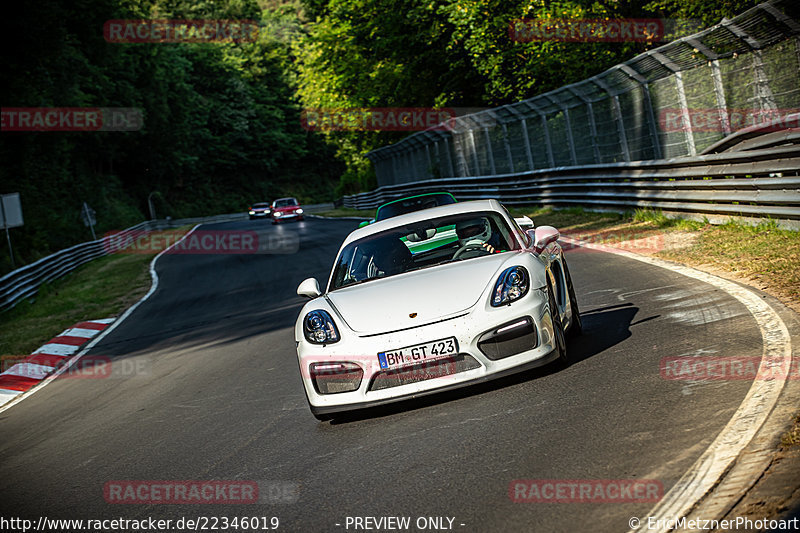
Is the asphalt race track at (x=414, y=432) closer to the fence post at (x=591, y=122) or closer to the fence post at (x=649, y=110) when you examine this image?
the fence post at (x=649, y=110)

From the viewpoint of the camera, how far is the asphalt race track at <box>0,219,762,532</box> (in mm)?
4102

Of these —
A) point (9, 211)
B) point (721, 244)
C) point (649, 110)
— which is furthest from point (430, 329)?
point (9, 211)

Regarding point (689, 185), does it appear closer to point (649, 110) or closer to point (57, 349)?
point (649, 110)

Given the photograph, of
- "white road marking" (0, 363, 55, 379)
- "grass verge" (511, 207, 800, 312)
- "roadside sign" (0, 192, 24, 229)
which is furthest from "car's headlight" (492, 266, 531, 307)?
"roadside sign" (0, 192, 24, 229)

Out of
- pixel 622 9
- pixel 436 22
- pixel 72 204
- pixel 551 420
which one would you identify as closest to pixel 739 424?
pixel 551 420

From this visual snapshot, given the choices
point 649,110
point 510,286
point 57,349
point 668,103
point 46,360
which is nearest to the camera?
point 510,286

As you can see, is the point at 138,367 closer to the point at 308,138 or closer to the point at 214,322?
the point at 214,322

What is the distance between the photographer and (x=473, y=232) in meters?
6.96

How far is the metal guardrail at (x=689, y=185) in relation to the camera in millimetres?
10672

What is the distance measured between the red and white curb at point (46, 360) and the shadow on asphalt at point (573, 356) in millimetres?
5644

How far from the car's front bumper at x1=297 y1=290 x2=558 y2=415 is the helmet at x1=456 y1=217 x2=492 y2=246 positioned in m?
1.33

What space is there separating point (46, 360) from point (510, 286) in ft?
29.3

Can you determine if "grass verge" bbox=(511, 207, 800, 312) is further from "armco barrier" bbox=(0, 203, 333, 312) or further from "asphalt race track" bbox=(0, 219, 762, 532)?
"armco barrier" bbox=(0, 203, 333, 312)

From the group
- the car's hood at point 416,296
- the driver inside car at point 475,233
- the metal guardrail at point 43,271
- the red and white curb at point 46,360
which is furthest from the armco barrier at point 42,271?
the car's hood at point 416,296
